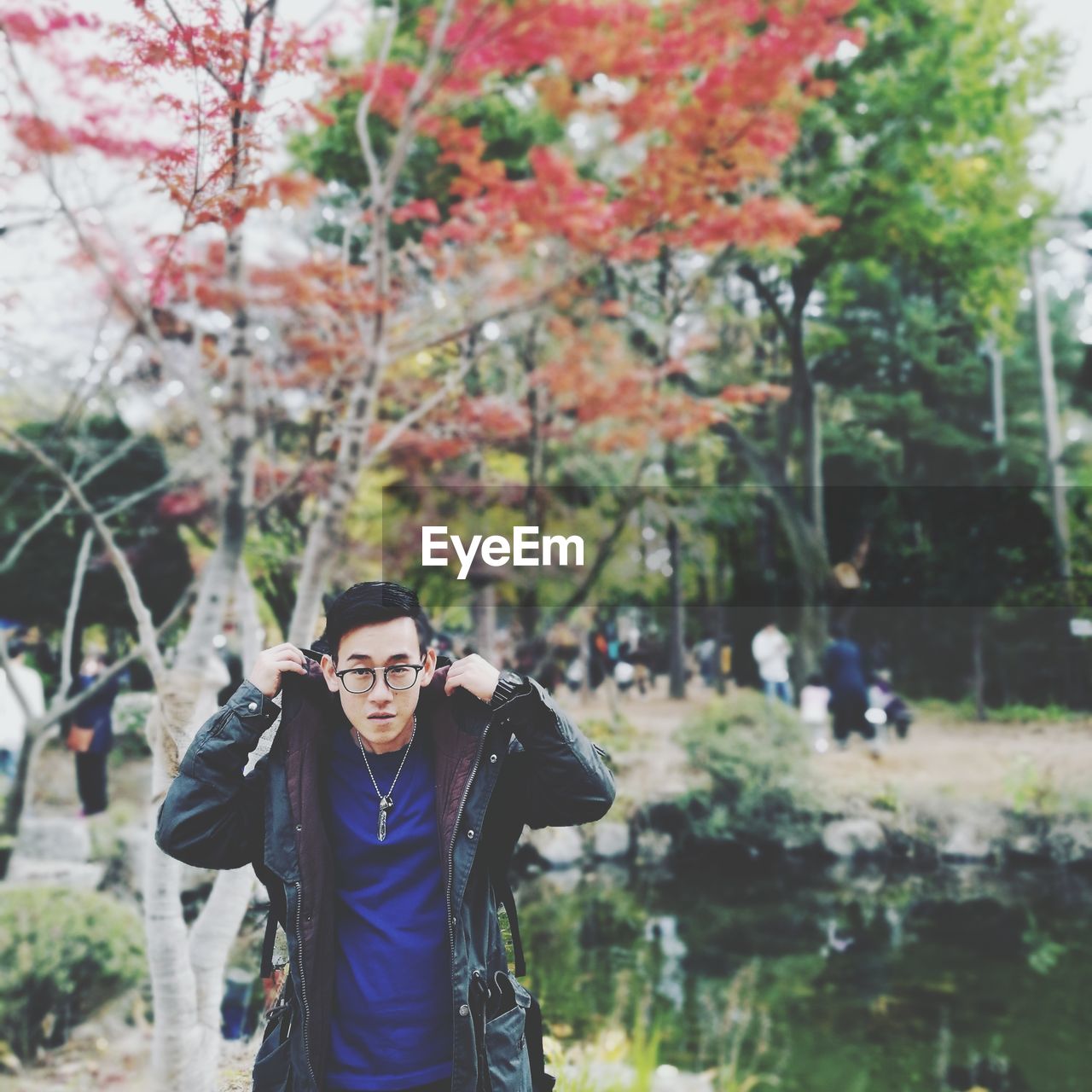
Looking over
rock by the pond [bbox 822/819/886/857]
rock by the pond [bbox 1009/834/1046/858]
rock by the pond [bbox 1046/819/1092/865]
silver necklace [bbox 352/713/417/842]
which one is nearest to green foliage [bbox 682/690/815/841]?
rock by the pond [bbox 822/819/886/857]

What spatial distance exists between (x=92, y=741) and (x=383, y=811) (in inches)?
204

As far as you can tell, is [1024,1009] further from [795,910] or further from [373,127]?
[373,127]

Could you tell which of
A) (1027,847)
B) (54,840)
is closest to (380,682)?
(54,840)

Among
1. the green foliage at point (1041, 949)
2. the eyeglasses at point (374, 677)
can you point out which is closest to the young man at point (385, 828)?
the eyeglasses at point (374, 677)

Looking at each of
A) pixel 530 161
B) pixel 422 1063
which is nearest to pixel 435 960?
pixel 422 1063

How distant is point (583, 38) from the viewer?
5871 mm

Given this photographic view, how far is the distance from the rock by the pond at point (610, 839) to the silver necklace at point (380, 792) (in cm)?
651

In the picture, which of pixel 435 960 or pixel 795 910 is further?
pixel 795 910

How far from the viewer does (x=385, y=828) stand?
155 centimetres

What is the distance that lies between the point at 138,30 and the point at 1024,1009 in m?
6.81

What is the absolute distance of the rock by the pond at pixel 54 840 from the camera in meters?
5.71

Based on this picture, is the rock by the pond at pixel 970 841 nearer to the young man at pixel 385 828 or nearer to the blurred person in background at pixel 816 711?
the blurred person in background at pixel 816 711

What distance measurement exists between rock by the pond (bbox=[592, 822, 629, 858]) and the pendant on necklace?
6.55 meters

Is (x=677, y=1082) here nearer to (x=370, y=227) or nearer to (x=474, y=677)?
(x=474, y=677)
